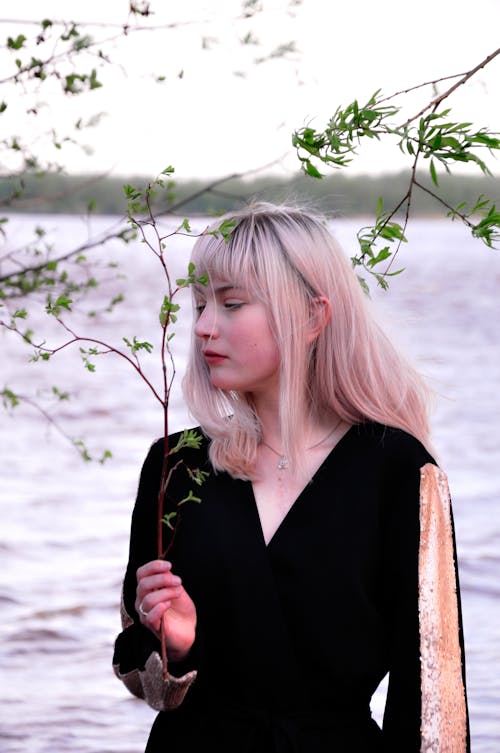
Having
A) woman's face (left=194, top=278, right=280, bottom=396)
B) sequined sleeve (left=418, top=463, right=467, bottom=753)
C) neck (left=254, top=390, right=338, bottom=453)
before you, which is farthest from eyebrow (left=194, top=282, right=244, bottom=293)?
sequined sleeve (left=418, top=463, right=467, bottom=753)

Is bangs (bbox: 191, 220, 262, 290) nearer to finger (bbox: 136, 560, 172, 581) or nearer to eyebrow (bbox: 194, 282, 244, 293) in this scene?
eyebrow (bbox: 194, 282, 244, 293)

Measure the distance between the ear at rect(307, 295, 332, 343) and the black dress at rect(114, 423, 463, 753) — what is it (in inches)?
8.7

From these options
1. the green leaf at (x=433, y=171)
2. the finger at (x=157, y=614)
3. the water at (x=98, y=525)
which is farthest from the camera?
the water at (x=98, y=525)

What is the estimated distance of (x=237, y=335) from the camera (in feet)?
7.61

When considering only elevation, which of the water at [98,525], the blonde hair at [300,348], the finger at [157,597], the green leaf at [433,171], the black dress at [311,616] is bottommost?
the water at [98,525]

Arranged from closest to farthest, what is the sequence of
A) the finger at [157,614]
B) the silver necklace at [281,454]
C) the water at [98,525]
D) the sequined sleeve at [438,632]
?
the finger at [157,614] → the sequined sleeve at [438,632] → the silver necklace at [281,454] → the water at [98,525]

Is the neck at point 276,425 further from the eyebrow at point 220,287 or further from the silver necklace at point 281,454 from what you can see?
the eyebrow at point 220,287

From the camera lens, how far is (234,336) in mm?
2318

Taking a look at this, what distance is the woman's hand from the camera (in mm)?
2053

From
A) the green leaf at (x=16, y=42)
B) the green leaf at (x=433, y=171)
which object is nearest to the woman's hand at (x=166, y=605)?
the green leaf at (x=433, y=171)

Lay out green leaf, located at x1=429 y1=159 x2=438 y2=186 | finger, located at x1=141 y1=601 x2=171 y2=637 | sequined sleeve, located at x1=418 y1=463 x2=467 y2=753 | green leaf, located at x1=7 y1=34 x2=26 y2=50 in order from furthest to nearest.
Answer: green leaf, located at x1=7 y1=34 x2=26 y2=50 → sequined sleeve, located at x1=418 y1=463 x2=467 y2=753 → finger, located at x1=141 y1=601 x2=171 y2=637 → green leaf, located at x1=429 y1=159 x2=438 y2=186

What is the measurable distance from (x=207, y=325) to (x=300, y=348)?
0.58 feet

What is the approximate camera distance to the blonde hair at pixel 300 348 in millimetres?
2332

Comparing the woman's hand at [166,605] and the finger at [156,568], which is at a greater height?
the finger at [156,568]
